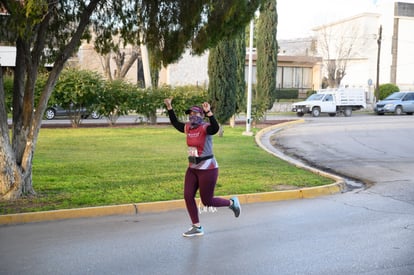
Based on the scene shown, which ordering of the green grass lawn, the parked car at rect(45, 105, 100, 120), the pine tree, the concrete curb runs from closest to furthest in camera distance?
1. the concrete curb
2. the green grass lawn
3. the pine tree
4. the parked car at rect(45, 105, 100, 120)

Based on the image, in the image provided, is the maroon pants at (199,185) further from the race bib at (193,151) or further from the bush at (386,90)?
the bush at (386,90)

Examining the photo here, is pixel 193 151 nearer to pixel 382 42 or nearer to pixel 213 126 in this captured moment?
pixel 213 126

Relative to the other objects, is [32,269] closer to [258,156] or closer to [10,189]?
[10,189]

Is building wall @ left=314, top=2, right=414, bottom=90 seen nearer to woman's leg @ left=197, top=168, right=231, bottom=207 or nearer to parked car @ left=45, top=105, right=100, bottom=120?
parked car @ left=45, top=105, right=100, bottom=120

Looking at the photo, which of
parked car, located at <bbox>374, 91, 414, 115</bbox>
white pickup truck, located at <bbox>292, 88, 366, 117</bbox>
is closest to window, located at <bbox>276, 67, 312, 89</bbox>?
white pickup truck, located at <bbox>292, 88, 366, 117</bbox>

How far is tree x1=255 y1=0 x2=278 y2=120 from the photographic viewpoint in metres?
28.7

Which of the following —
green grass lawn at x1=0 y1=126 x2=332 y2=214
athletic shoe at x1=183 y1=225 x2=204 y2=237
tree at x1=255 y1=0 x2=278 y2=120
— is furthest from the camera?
tree at x1=255 y1=0 x2=278 y2=120

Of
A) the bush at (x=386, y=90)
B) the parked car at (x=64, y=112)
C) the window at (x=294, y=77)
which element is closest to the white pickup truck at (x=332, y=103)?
the bush at (x=386, y=90)

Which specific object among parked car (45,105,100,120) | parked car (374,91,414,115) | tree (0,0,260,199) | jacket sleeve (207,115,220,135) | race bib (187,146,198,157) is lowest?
parked car (374,91,414,115)

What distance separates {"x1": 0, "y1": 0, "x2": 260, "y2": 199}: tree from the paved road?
5.79ft

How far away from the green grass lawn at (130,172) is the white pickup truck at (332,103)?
18.2 metres

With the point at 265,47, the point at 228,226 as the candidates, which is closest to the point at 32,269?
the point at 228,226

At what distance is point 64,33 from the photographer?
10648mm

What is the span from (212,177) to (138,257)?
1.49m
